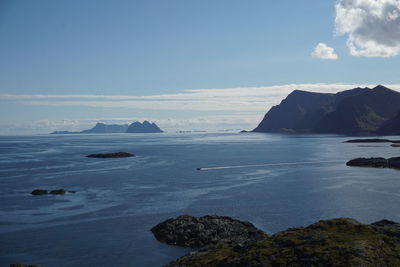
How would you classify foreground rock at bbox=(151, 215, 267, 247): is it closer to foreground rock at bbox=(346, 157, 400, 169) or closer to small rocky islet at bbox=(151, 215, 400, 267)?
small rocky islet at bbox=(151, 215, 400, 267)

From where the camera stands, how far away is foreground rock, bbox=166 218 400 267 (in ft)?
86.3

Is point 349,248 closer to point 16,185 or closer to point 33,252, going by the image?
point 33,252

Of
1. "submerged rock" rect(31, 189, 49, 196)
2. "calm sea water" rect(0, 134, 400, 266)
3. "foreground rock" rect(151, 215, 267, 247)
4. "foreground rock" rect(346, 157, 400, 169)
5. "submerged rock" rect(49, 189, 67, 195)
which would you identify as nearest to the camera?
"calm sea water" rect(0, 134, 400, 266)

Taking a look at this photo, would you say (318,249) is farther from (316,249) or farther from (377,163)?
(377,163)

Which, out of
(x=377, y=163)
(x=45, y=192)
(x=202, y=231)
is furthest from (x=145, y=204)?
(x=377, y=163)

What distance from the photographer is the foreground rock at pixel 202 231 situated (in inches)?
1598

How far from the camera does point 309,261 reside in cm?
2658

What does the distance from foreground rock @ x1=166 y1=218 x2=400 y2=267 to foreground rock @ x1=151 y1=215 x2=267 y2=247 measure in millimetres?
5896

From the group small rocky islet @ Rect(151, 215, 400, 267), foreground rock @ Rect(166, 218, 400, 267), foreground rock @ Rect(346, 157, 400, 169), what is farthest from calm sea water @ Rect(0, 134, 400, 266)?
foreground rock @ Rect(346, 157, 400, 169)

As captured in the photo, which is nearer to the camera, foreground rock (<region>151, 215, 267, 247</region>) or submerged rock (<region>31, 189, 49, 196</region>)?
foreground rock (<region>151, 215, 267, 247</region>)

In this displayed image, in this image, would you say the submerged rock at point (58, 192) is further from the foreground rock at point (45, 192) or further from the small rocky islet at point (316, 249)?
the small rocky islet at point (316, 249)

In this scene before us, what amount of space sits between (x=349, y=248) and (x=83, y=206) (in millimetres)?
44102

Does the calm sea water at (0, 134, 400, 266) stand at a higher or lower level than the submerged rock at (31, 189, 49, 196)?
lower

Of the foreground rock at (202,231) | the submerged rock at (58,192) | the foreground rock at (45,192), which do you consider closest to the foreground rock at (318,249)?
the foreground rock at (202,231)
